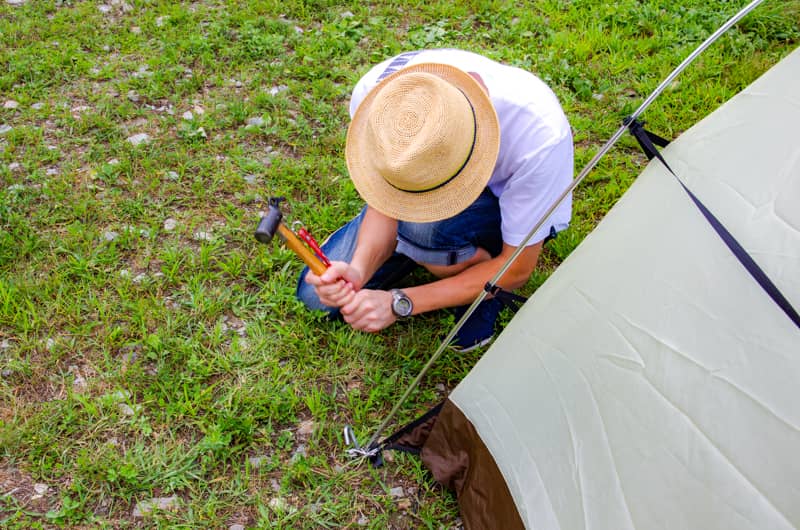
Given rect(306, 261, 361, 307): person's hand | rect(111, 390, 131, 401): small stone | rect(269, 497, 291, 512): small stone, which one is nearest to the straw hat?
rect(306, 261, 361, 307): person's hand

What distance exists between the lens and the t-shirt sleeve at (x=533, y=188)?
164 centimetres

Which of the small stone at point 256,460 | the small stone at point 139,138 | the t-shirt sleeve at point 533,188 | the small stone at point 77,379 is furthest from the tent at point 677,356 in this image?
the small stone at point 139,138

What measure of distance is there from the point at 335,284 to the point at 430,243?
0.42m

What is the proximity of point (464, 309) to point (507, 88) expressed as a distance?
80 centimetres

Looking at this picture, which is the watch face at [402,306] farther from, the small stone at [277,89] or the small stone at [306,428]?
the small stone at [277,89]

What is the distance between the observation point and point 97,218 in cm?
246

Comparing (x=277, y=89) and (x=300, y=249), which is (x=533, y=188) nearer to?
(x=300, y=249)

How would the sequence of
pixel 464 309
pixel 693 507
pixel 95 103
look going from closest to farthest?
pixel 693 507, pixel 464 309, pixel 95 103

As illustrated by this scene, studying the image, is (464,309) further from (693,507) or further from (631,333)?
(693,507)

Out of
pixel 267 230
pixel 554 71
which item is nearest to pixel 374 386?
pixel 267 230

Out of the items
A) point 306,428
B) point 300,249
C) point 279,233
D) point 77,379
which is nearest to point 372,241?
point 300,249

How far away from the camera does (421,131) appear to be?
4.59 feet

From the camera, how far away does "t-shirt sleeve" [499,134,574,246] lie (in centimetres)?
164

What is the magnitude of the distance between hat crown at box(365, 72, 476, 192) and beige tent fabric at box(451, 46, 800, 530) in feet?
1.22
